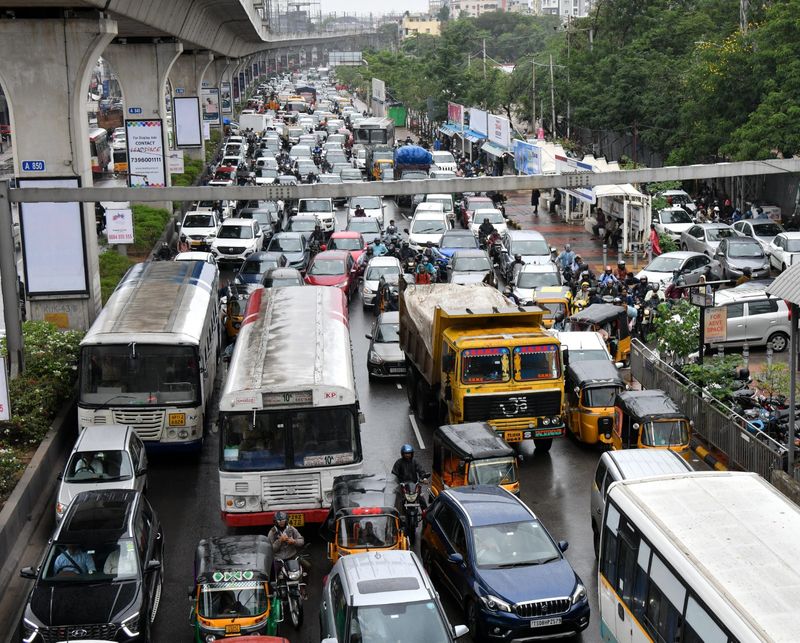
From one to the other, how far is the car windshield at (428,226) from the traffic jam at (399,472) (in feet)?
29.3

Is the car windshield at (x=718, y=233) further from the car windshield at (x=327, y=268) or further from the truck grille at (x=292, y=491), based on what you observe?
the truck grille at (x=292, y=491)

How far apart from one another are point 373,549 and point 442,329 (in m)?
7.31

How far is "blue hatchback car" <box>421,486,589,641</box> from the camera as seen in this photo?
13.1m

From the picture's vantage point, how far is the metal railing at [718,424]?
17906 mm

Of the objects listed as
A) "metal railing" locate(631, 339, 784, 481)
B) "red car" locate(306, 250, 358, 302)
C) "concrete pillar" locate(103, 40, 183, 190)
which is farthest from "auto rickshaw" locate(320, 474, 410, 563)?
"concrete pillar" locate(103, 40, 183, 190)

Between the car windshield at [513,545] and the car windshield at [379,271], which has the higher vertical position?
the car windshield at [379,271]

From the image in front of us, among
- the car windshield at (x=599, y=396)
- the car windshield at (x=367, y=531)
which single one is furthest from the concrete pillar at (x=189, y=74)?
the car windshield at (x=367, y=531)

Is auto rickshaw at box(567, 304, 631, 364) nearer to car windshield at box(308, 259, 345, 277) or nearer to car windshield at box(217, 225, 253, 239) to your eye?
car windshield at box(308, 259, 345, 277)

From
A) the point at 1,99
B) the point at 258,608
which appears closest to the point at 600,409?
the point at 258,608

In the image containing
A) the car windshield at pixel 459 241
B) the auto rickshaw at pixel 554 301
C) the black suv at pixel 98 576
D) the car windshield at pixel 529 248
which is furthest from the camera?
the car windshield at pixel 459 241

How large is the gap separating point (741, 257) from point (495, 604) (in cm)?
2450

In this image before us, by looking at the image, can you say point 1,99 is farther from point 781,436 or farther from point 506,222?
point 781,436

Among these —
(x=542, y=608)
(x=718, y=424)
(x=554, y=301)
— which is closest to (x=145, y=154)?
(x=554, y=301)

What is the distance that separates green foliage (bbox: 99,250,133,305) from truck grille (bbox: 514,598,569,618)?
18.7 m
